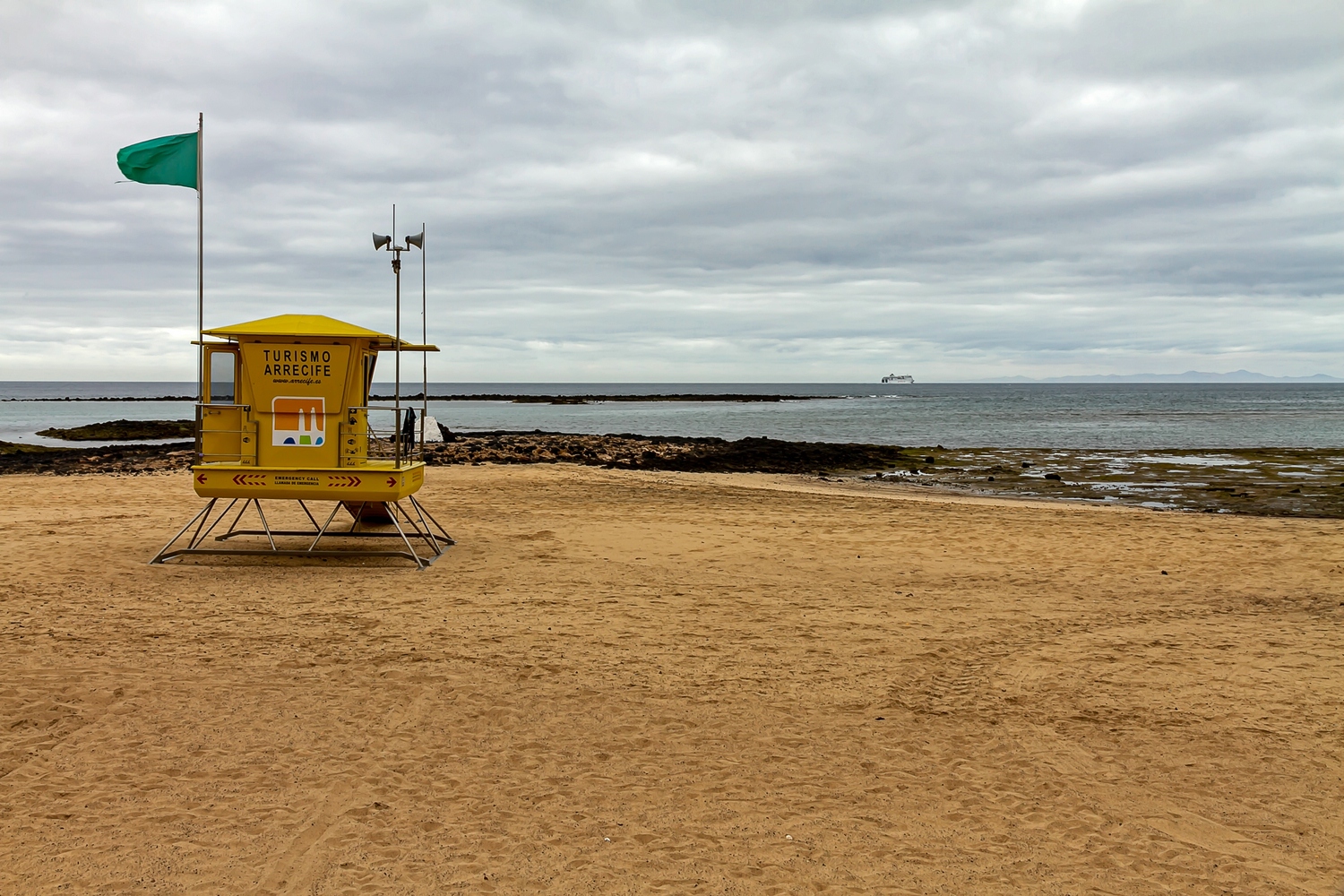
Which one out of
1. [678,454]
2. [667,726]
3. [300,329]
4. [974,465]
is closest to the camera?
[667,726]

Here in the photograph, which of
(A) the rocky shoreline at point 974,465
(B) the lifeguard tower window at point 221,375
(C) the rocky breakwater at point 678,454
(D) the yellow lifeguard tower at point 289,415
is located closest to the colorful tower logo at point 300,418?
(D) the yellow lifeguard tower at point 289,415

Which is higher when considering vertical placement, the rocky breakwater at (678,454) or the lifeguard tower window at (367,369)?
the lifeguard tower window at (367,369)

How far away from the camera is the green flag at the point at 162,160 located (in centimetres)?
1016

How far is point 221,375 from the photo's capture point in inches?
396

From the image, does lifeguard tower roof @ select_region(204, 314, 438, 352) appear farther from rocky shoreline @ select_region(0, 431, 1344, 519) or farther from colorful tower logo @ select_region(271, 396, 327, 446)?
rocky shoreline @ select_region(0, 431, 1344, 519)

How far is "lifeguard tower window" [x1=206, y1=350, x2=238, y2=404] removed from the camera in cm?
1004

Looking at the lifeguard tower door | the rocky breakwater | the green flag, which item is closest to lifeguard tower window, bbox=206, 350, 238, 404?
the lifeguard tower door

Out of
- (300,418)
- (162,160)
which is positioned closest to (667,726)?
(300,418)

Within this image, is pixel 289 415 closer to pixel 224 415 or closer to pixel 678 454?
pixel 224 415

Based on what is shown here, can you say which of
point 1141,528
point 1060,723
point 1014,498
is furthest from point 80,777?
point 1014,498

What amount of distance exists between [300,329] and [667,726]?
636 centimetres

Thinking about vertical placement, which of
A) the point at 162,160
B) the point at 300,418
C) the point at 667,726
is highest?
the point at 162,160

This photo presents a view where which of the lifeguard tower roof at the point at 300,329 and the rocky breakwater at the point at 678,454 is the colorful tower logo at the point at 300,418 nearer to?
the lifeguard tower roof at the point at 300,329

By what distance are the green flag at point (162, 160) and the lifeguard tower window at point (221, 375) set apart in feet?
6.03
